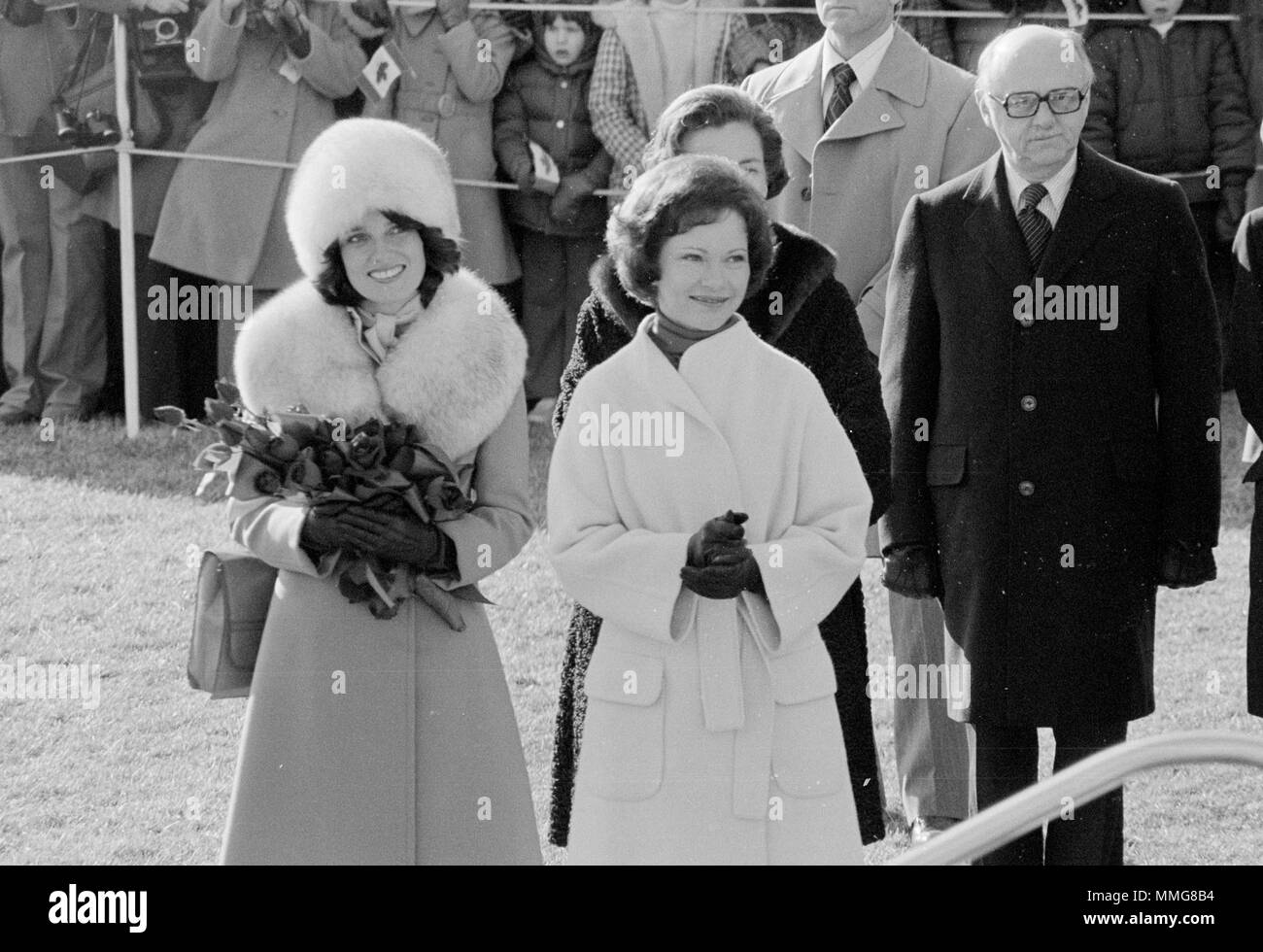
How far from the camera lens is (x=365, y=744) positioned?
13.8ft

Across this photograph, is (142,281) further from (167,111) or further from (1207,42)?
(1207,42)

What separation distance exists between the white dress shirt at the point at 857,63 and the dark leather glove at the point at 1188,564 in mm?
1606

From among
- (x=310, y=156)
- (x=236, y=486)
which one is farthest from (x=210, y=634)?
(x=310, y=156)

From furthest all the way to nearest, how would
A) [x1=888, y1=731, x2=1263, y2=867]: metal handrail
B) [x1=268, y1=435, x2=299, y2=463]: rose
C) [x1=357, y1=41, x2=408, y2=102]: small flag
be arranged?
[x1=357, y1=41, x2=408, y2=102]: small flag, [x1=268, y1=435, x2=299, y2=463]: rose, [x1=888, y1=731, x2=1263, y2=867]: metal handrail

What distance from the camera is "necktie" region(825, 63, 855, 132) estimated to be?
562cm

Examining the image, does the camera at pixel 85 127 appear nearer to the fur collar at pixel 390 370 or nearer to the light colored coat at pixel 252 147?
the light colored coat at pixel 252 147

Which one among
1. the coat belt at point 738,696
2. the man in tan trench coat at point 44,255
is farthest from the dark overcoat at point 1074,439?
the man in tan trench coat at point 44,255

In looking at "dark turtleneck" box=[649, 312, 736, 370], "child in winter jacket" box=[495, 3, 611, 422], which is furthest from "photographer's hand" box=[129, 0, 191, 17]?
"dark turtleneck" box=[649, 312, 736, 370]

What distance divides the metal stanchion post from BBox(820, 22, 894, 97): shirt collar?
4.48 m

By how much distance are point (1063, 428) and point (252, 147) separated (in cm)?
526

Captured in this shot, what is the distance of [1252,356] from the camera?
5168 mm

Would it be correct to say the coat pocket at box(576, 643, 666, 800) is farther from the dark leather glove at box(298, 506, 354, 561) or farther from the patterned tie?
the patterned tie

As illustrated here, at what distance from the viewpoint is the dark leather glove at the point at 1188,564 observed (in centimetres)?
461
